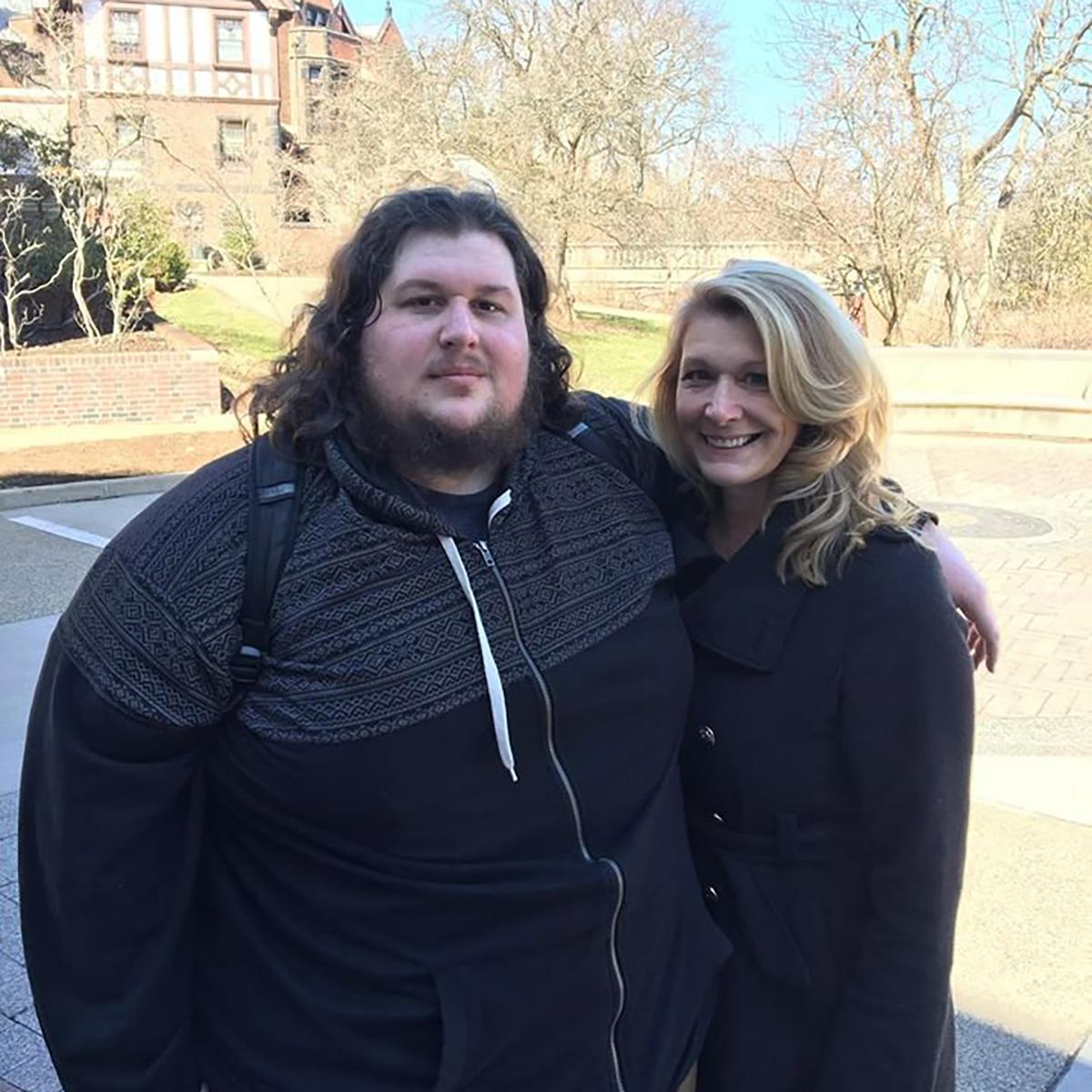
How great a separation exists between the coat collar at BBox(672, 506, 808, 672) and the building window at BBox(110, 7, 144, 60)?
154 ft

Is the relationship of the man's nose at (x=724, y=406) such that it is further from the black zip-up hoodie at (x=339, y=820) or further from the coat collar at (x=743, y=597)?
the black zip-up hoodie at (x=339, y=820)

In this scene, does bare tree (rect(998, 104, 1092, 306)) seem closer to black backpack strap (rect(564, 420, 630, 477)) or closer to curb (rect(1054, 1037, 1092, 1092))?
curb (rect(1054, 1037, 1092, 1092))

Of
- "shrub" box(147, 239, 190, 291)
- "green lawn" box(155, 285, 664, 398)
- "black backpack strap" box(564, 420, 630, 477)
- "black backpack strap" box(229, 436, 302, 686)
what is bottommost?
"green lawn" box(155, 285, 664, 398)

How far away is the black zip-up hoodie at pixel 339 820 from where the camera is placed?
1.51 m

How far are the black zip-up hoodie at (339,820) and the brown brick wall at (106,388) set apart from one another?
1225cm

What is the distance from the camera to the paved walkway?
292cm

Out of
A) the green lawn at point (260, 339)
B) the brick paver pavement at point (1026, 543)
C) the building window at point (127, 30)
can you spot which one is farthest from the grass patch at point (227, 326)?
the building window at point (127, 30)

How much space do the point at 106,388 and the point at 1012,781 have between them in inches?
443

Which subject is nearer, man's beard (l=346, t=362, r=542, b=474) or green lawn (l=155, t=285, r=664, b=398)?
man's beard (l=346, t=362, r=542, b=474)

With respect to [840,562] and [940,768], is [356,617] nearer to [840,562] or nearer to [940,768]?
[840,562]

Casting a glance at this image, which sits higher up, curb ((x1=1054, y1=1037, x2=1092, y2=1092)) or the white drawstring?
the white drawstring

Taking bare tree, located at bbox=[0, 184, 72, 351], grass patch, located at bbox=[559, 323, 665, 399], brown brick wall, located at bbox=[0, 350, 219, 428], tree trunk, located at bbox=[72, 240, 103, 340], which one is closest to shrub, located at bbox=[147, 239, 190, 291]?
bare tree, located at bbox=[0, 184, 72, 351]

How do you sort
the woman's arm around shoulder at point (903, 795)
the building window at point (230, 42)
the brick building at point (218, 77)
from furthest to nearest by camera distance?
the building window at point (230, 42)
the brick building at point (218, 77)
the woman's arm around shoulder at point (903, 795)

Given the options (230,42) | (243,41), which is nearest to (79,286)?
(230,42)
